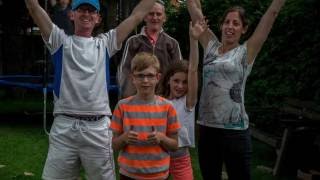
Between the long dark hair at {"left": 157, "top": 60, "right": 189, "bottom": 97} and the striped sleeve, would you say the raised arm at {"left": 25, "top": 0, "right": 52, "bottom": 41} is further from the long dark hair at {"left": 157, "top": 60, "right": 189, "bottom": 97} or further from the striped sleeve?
the long dark hair at {"left": 157, "top": 60, "right": 189, "bottom": 97}

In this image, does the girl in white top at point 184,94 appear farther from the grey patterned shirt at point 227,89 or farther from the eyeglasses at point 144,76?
the eyeglasses at point 144,76

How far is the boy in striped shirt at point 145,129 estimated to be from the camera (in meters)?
3.49

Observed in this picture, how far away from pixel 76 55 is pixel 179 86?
2.46 ft

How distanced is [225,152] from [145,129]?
722 mm

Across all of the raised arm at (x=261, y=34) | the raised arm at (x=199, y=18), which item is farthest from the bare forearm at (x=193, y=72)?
the raised arm at (x=261, y=34)

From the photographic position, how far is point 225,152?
157 inches

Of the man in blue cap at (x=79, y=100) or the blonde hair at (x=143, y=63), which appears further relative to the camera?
the man in blue cap at (x=79, y=100)

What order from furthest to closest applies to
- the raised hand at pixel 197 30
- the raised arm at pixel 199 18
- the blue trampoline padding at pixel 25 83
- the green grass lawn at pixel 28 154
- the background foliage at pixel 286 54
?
the blue trampoline padding at pixel 25 83 → the background foliage at pixel 286 54 → the green grass lawn at pixel 28 154 → the raised arm at pixel 199 18 → the raised hand at pixel 197 30

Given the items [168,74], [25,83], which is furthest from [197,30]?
[25,83]

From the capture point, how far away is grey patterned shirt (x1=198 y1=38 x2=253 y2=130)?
3.94m

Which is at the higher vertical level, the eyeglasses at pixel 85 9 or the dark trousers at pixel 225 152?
the eyeglasses at pixel 85 9

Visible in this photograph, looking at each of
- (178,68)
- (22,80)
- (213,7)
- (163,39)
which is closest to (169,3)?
(213,7)

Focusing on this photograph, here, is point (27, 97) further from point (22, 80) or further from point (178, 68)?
point (178, 68)

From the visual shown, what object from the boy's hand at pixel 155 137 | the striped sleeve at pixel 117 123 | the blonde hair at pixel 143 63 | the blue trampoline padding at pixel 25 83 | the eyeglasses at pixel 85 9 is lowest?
the blue trampoline padding at pixel 25 83
